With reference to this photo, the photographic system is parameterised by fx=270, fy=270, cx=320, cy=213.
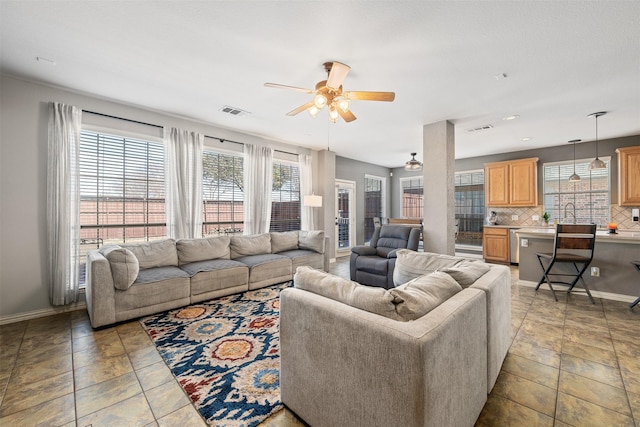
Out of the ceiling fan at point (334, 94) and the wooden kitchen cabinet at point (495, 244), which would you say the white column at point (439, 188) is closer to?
the ceiling fan at point (334, 94)

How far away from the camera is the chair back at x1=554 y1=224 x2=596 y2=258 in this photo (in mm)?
3537

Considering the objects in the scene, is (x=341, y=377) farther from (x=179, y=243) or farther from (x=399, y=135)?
(x=399, y=135)

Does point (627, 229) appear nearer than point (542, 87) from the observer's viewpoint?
No

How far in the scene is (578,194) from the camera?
588cm

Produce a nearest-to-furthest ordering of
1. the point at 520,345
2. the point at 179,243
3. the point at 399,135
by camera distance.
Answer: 1. the point at 520,345
2. the point at 179,243
3. the point at 399,135

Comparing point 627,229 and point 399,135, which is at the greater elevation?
point 399,135

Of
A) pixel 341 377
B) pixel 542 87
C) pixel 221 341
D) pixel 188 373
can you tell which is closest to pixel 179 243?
pixel 221 341

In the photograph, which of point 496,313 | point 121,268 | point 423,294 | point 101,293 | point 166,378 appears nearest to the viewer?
point 423,294

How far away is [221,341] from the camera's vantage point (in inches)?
102

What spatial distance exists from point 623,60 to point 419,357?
366cm

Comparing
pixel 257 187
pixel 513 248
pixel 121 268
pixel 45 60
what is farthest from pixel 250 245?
pixel 513 248

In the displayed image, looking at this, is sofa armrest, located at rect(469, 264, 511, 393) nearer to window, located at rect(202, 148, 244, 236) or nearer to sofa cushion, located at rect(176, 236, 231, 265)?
sofa cushion, located at rect(176, 236, 231, 265)

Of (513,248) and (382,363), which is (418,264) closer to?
(382,363)

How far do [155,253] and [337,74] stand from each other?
10.5 ft
